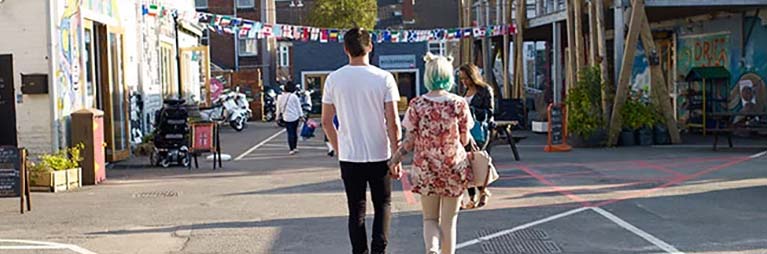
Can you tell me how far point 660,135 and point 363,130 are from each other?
14283mm

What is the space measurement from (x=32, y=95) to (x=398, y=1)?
4677 cm

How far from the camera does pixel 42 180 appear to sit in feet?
42.9

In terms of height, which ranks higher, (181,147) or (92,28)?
(92,28)

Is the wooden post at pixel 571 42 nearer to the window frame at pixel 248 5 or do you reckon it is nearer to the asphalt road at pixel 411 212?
the asphalt road at pixel 411 212

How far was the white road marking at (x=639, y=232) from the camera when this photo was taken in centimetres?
834

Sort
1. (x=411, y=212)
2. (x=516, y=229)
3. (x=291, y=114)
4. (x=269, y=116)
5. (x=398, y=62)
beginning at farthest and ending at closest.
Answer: (x=398, y=62), (x=269, y=116), (x=291, y=114), (x=411, y=212), (x=516, y=229)

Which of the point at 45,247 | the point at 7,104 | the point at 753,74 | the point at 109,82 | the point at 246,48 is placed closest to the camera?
the point at 45,247

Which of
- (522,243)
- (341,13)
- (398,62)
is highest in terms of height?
(341,13)

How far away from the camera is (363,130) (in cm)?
699

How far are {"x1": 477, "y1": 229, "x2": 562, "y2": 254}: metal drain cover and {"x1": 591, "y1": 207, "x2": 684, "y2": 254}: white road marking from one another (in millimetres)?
845

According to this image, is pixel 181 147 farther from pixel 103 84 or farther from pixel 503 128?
pixel 503 128

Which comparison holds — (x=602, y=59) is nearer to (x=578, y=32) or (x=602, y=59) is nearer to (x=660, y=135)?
(x=578, y=32)

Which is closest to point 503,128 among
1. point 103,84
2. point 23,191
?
point 103,84

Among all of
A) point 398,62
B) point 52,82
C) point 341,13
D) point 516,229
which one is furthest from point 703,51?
point 398,62
